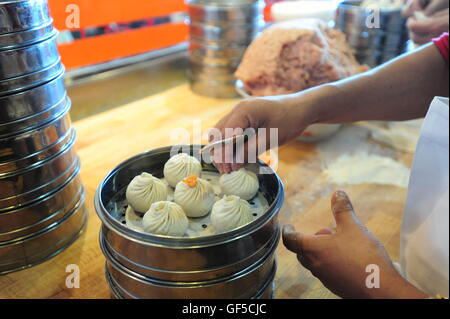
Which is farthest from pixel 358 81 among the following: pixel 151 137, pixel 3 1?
pixel 3 1

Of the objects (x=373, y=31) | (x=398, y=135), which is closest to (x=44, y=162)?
(x=398, y=135)

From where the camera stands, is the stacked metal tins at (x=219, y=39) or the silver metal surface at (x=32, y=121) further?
the stacked metal tins at (x=219, y=39)

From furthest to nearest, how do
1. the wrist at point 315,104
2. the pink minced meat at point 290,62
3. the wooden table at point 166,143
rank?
the pink minced meat at point 290,62 < the wrist at point 315,104 < the wooden table at point 166,143

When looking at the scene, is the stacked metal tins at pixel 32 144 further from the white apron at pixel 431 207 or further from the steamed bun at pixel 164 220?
the white apron at pixel 431 207

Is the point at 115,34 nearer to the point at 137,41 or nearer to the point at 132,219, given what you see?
the point at 137,41

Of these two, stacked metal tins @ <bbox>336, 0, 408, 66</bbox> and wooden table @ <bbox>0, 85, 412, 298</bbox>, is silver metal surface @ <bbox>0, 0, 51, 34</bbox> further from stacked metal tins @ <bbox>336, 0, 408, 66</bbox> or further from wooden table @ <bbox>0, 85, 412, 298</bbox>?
stacked metal tins @ <bbox>336, 0, 408, 66</bbox>

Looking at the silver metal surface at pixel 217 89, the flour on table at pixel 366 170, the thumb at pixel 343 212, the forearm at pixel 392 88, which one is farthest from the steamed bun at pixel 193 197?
the silver metal surface at pixel 217 89

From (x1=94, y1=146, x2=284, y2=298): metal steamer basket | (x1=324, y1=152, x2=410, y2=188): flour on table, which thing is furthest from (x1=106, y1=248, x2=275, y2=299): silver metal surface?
(x1=324, y1=152, x2=410, y2=188): flour on table

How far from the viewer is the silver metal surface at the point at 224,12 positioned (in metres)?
2.19

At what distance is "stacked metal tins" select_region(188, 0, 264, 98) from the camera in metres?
2.21

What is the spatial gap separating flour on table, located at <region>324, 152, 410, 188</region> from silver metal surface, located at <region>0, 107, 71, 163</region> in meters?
1.04

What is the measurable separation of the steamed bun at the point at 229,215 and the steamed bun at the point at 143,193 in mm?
168

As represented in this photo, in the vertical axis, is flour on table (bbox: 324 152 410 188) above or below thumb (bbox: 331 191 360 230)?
below
